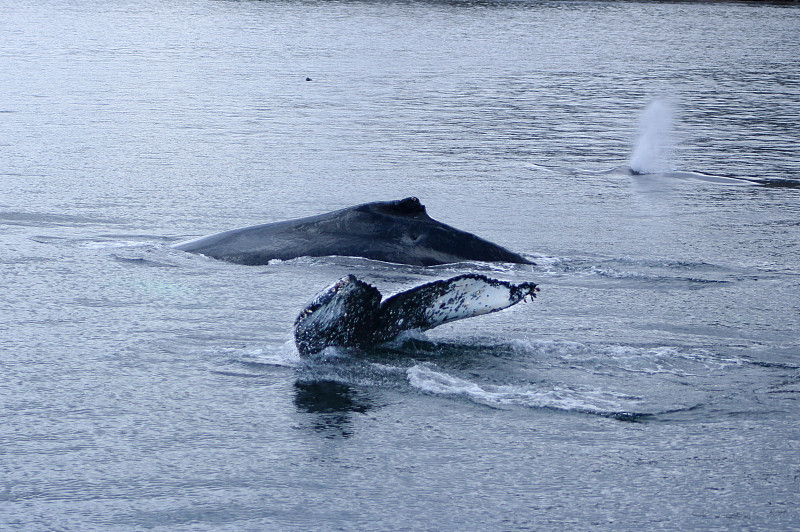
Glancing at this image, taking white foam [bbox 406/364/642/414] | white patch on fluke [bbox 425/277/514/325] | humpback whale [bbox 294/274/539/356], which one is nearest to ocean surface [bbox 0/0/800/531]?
white foam [bbox 406/364/642/414]

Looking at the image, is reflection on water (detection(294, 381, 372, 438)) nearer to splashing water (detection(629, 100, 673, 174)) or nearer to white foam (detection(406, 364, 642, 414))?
white foam (detection(406, 364, 642, 414))

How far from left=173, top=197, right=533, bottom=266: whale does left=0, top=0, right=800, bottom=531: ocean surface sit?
153 millimetres

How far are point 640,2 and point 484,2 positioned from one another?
13080 mm

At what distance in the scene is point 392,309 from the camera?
7.04 meters

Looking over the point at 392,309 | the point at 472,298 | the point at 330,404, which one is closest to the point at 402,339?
the point at 392,309

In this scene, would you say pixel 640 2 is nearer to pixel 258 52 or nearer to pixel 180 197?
pixel 258 52

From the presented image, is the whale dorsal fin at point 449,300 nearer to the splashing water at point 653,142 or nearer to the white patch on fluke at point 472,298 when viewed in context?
the white patch on fluke at point 472,298

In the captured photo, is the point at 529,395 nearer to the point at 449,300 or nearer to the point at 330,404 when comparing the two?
the point at 449,300

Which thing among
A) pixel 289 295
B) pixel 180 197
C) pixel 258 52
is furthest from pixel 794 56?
pixel 289 295

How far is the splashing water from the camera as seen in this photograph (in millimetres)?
16344

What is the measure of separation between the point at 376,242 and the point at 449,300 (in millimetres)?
2684

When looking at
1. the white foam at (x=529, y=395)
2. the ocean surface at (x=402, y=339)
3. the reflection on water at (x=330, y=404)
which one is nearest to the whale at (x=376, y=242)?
the ocean surface at (x=402, y=339)

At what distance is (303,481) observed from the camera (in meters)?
5.39

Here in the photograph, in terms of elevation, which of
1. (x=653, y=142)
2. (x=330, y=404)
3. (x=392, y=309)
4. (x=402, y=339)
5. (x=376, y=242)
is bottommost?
(x=330, y=404)
